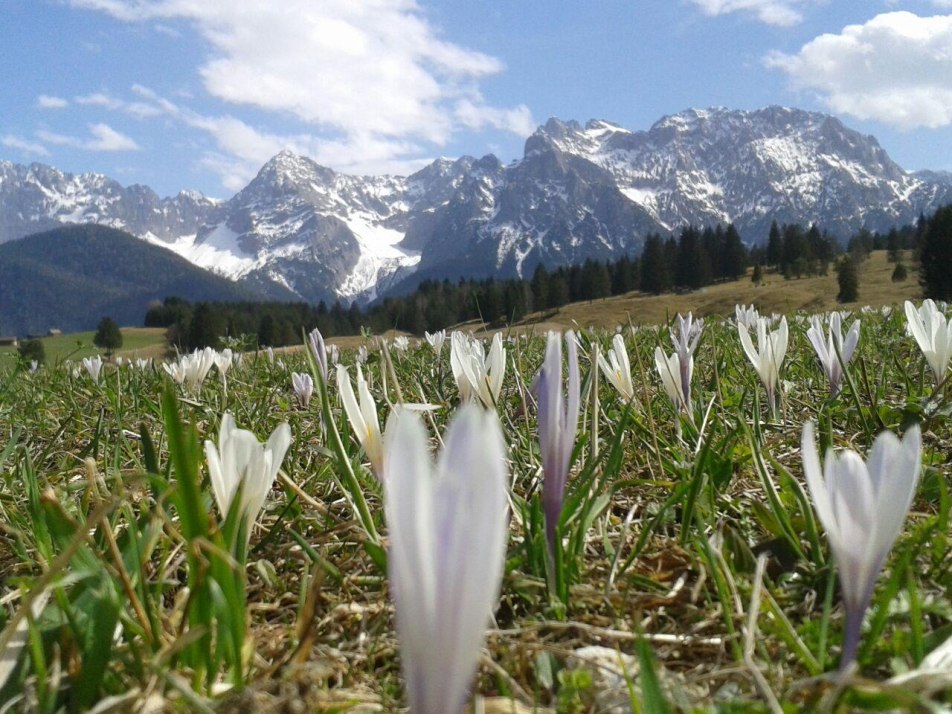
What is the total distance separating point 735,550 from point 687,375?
95 cm

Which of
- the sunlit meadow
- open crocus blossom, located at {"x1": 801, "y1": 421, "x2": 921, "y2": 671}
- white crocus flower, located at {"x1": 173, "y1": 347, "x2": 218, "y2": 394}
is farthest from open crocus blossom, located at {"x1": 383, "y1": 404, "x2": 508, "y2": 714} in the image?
white crocus flower, located at {"x1": 173, "y1": 347, "x2": 218, "y2": 394}

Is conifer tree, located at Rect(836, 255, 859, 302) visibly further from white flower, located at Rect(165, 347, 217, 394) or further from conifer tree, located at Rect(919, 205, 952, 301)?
white flower, located at Rect(165, 347, 217, 394)

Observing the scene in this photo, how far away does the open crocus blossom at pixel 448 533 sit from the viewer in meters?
0.44

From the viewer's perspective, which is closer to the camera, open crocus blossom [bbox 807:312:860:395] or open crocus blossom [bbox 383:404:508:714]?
open crocus blossom [bbox 383:404:508:714]

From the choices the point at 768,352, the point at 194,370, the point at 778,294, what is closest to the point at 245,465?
the point at 768,352

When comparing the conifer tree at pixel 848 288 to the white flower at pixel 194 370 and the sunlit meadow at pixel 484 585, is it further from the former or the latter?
the sunlit meadow at pixel 484 585

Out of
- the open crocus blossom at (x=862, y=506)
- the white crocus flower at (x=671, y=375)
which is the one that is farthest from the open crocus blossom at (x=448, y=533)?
the white crocus flower at (x=671, y=375)

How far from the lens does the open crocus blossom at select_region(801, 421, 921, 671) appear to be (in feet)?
2.25

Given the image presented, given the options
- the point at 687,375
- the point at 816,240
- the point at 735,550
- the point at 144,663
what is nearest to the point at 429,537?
the point at 144,663

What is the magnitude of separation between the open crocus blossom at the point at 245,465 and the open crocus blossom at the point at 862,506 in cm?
72

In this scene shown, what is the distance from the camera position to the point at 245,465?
3.38 ft

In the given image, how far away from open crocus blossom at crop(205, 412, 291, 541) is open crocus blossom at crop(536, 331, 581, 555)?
39cm

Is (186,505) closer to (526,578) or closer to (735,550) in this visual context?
(526,578)

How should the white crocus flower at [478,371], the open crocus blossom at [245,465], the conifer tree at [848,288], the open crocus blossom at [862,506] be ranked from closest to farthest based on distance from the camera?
the open crocus blossom at [862,506]
the open crocus blossom at [245,465]
the white crocus flower at [478,371]
the conifer tree at [848,288]
